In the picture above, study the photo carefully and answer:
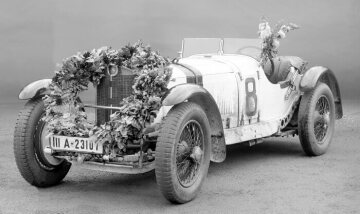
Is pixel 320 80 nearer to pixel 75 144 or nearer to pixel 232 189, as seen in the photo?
pixel 232 189

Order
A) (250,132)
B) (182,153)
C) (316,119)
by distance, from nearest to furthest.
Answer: (182,153), (250,132), (316,119)

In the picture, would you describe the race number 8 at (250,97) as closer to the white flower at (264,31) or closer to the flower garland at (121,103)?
the white flower at (264,31)

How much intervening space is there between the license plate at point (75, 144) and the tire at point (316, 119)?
121 inches

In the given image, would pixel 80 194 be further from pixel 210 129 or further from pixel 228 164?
pixel 228 164

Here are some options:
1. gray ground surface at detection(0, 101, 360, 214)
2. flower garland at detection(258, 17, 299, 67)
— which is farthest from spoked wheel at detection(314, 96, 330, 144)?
flower garland at detection(258, 17, 299, 67)

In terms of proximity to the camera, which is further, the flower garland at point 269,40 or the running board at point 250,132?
the flower garland at point 269,40

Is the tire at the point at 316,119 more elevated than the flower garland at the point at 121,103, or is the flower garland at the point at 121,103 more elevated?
the flower garland at the point at 121,103

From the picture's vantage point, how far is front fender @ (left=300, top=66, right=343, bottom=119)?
24.9ft

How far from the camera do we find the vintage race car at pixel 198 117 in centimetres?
540

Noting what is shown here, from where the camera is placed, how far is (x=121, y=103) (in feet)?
18.3

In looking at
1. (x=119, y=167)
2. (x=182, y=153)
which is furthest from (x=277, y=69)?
(x=119, y=167)

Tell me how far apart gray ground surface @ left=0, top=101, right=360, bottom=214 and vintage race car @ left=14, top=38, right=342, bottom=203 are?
0.22 metres

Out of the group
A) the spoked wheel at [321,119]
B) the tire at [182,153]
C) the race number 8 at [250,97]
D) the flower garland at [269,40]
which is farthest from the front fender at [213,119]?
the spoked wheel at [321,119]

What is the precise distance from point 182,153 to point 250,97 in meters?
1.75
